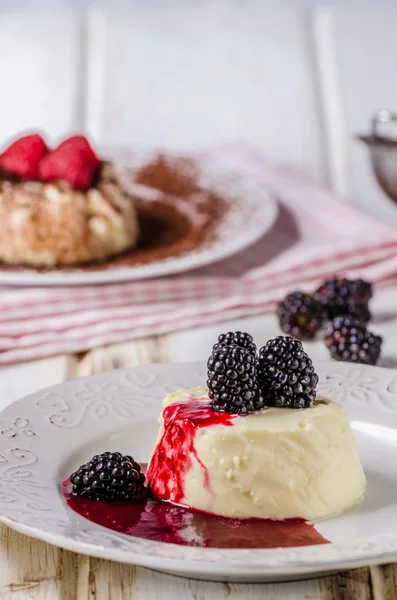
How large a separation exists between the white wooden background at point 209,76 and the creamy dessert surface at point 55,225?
1.62 metres

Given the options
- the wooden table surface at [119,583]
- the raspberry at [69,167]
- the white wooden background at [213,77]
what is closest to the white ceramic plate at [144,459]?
the wooden table surface at [119,583]

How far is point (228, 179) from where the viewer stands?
3.88 meters

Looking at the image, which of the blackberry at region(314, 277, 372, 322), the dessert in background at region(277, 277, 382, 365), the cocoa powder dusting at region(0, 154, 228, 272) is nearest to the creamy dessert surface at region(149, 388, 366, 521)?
the dessert in background at region(277, 277, 382, 365)

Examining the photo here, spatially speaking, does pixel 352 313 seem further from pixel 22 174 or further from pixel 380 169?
pixel 22 174

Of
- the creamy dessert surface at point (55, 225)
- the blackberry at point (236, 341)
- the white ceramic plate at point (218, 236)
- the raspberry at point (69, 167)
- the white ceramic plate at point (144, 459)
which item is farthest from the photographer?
the raspberry at point (69, 167)

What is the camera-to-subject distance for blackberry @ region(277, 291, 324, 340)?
282cm

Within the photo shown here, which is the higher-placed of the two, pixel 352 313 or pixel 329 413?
pixel 329 413

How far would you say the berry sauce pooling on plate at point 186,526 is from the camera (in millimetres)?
1609

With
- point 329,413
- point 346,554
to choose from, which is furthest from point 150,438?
point 346,554

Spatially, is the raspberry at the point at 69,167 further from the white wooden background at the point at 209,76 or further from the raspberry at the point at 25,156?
the white wooden background at the point at 209,76

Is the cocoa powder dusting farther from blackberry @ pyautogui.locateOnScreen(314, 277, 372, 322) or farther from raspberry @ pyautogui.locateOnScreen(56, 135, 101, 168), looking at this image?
blackberry @ pyautogui.locateOnScreen(314, 277, 372, 322)

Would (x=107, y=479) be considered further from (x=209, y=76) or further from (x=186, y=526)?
(x=209, y=76)

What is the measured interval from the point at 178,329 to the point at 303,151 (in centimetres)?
200

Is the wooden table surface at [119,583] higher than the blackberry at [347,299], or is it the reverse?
the wooden table surface at [119,583]
